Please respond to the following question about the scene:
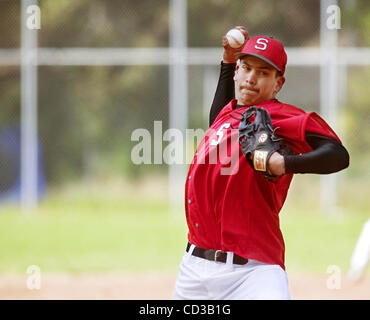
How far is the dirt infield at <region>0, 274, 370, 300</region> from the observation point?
6.37 meters

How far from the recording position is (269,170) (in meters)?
2.48

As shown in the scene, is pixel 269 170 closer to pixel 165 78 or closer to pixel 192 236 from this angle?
pixel 192 236

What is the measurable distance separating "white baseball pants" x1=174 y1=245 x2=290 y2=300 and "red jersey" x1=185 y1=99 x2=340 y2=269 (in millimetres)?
55

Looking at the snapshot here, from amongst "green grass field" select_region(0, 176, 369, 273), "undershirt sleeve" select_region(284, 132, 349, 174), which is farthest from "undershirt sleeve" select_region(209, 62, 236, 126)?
"green grass field" select_region(0, 176, 369, 273)

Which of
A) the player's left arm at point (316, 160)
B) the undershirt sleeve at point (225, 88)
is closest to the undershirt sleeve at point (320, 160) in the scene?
the player's left arm at point (316, 160)

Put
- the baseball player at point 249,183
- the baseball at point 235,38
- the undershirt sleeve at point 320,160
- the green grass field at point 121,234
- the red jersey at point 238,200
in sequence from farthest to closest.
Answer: the green grass field at point 121,234 → the baseball at point 235,38 → the red jersey at point 238,200 → the baseball player at point 249,183 → the undershirt sleeve at point 320,160

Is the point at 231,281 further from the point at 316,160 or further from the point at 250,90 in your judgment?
the point at 250,90

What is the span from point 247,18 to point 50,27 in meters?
3.99

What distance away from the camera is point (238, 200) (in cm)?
269

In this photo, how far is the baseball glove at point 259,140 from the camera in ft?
A: 8.18

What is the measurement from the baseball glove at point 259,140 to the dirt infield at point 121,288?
3870 millimetres

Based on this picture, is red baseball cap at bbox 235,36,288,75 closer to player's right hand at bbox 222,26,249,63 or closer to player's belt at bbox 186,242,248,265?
player's right hand at bbox 222,26,249,63

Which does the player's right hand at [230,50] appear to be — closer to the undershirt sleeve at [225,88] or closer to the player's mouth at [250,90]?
the undershirt sleeve at [225,88]
